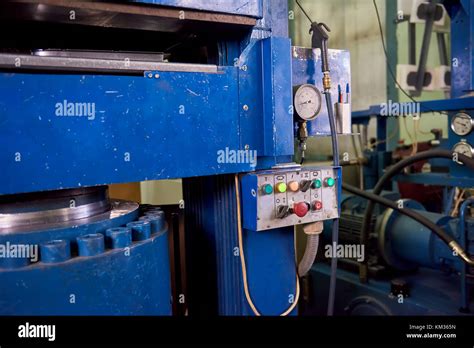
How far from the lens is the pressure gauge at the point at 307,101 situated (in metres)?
1.28

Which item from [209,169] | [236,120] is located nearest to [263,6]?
[236,120]

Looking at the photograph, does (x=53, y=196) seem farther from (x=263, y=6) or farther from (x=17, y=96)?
(x=263, y=6)

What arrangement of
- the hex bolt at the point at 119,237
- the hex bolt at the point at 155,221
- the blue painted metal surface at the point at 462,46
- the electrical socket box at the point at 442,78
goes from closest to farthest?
the hex bolt at the point at 119,237, the hex bolt at the point at 155,221, the blue painted metal surface at the point at 462,46, the electrical socket box at the point at 442,78

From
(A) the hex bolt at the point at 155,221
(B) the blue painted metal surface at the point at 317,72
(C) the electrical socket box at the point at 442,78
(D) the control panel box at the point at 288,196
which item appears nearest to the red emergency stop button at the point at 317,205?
(D) the control panel box at the point at 288,196

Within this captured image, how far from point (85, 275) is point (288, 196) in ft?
1.94

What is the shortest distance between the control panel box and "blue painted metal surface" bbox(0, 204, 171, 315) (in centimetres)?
29

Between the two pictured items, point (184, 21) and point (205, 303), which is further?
point (205, 303)

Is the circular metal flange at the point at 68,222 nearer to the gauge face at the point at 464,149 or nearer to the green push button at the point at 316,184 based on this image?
the green push button at the point at 316,184

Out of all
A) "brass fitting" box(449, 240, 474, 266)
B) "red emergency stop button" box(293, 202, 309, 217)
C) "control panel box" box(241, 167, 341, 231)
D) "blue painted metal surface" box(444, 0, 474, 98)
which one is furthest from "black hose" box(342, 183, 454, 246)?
"red emergency stop button" box(293, 202, 309, 217)

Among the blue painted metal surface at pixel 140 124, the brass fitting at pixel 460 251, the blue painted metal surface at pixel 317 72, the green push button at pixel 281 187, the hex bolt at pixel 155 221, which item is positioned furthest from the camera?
the brass fitting at pixel 460 251

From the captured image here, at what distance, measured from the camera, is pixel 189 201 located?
1547mm

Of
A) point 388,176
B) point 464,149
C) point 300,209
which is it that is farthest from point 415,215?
point 300,209

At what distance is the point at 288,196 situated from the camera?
1.25 metres

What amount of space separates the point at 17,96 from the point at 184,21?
44 cm
